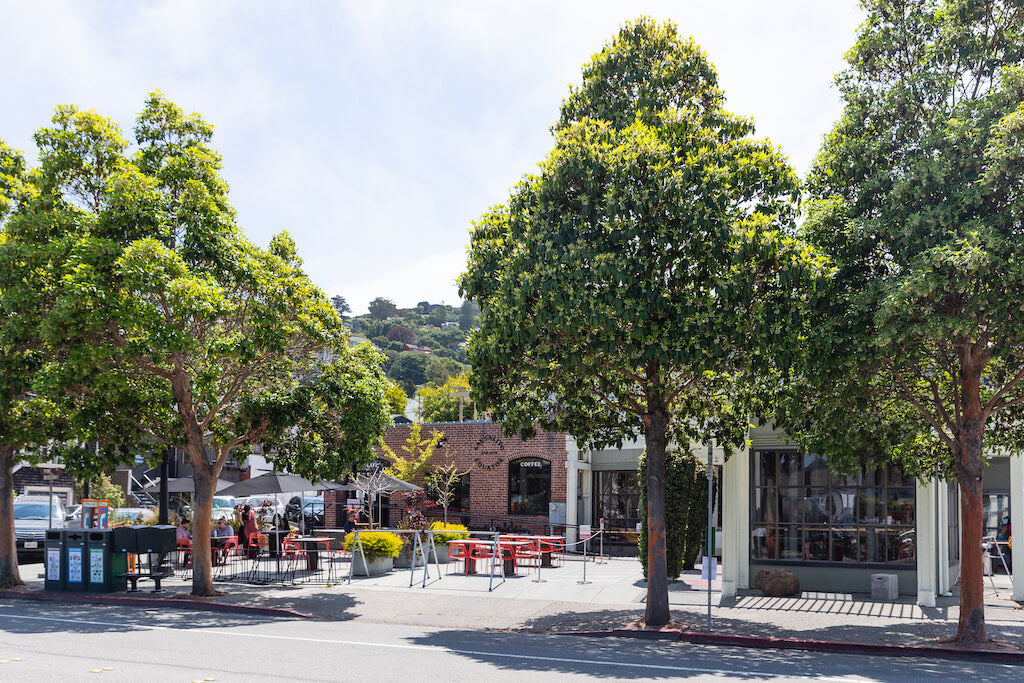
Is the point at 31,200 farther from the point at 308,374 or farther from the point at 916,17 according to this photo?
the point at 916,17

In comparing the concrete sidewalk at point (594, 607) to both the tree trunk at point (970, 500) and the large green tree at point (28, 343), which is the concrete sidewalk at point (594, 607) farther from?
the large green tree at point (28, 343)

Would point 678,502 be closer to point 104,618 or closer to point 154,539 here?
point 154,539

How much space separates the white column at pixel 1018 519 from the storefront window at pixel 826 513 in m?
1.66

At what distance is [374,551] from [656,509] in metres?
8.97

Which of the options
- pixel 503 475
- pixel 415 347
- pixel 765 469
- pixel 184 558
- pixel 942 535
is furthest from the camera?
pixel 415 347

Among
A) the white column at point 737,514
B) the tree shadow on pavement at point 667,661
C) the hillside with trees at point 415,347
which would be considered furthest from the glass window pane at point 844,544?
the hillside with trees at point 415,347

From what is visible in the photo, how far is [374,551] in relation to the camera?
2150 centimetres

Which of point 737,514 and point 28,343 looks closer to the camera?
point 28,343

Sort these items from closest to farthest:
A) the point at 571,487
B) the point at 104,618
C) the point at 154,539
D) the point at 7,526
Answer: the point at 104,618 → the point at 154,539 → the point at 7,526 → the point at 571,487

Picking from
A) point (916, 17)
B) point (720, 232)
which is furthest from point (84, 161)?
point (916, 17)

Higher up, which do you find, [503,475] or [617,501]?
[503,475]

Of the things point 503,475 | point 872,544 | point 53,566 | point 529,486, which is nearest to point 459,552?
point 53,566

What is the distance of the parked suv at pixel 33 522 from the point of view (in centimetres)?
2667

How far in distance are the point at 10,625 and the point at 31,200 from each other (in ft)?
24.1
